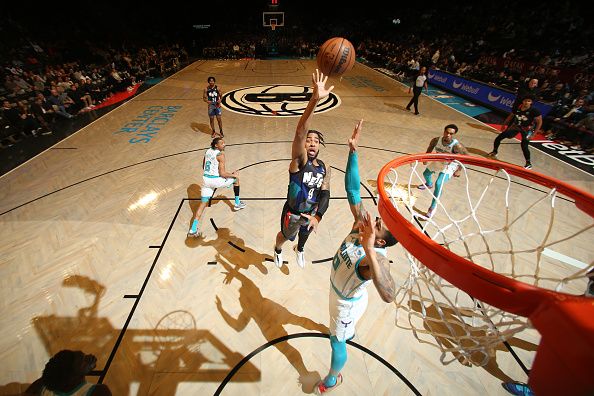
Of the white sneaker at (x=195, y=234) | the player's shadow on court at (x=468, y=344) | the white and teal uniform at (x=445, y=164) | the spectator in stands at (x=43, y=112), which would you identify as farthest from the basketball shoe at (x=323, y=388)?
the spectator in stands at (x=43, y=112)

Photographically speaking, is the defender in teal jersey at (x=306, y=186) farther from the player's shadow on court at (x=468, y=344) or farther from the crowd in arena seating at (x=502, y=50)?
the crowd in arena seating at (x=502, y=50)

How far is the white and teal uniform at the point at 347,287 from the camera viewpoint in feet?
6.98

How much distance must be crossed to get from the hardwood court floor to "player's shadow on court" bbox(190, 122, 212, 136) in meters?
1.55

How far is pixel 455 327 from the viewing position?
346cm

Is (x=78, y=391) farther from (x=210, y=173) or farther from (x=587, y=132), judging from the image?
(x=587, y=132)

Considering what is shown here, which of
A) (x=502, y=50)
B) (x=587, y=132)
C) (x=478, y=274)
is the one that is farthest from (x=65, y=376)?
(x=502, y=50)

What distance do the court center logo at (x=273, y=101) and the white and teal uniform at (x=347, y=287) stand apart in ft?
30.6

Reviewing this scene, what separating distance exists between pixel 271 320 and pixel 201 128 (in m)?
7.67

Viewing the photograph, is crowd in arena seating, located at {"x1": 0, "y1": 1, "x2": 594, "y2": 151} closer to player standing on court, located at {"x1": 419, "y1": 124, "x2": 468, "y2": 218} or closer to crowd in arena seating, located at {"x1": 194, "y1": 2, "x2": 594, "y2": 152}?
crowd in arena seating, located at {"x1": 194, "y1": 2, "x2": 594, "y2": 152}

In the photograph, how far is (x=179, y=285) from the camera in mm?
3902

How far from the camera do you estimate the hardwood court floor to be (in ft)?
9.78

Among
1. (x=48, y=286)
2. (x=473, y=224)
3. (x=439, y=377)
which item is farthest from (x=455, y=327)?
(x=48, y=286)

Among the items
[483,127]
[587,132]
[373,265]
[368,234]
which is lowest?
[483,127]

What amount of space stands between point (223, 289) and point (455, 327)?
2942 mm
